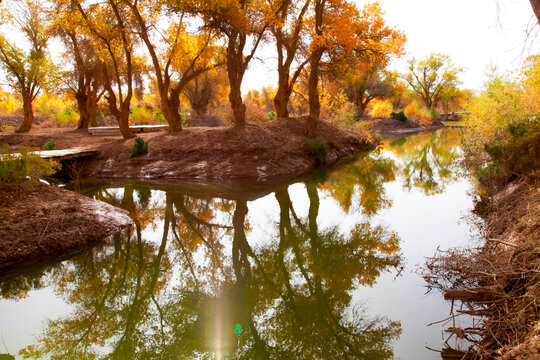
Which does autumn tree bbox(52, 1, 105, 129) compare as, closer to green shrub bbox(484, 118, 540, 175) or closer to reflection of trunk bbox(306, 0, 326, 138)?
reflection of trunk bbox(306, 0, 326, 138)

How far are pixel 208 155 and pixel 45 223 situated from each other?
8.62 m

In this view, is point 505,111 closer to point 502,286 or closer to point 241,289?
point 502,286

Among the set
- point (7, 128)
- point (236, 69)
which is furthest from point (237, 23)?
point (7, 128)

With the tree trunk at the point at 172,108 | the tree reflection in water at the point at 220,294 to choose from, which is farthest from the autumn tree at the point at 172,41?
the tree reflection in water at the point at 220,294

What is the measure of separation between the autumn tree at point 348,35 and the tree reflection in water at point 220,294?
8.85 meters

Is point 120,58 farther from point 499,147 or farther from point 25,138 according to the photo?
point 499,147

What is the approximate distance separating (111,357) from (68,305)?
1602 millimetres

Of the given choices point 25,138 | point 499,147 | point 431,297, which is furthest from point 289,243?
point 25,138

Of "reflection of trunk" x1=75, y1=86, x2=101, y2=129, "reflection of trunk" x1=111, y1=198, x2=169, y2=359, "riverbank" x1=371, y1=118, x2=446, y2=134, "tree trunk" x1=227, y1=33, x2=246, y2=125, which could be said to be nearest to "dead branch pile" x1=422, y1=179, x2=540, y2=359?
"reflection of trunk" x1=111, y1=198, x2=169, y2=359

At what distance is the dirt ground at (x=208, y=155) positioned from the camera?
14.0 metres

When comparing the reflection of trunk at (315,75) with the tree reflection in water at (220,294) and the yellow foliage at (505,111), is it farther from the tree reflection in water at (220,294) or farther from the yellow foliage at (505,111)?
the tree reflection in water at (220,294)

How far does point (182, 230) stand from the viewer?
820 cm

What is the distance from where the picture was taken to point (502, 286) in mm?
3820

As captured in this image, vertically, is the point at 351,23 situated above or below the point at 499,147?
above
